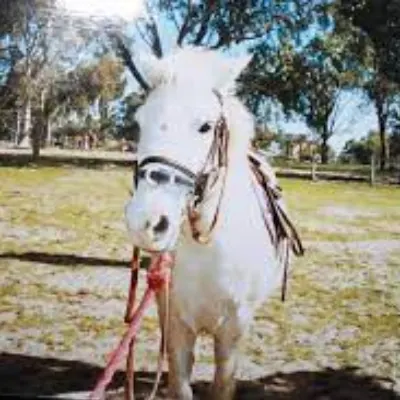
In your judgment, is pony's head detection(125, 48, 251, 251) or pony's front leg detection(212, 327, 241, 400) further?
pony's front leg detection(212, 327, 241, 400)

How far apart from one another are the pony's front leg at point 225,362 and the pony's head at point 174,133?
0.41 metres

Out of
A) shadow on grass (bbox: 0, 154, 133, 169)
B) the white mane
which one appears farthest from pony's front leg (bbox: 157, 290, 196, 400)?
shadow on grass (bbox: 0, 154, 133, 169)

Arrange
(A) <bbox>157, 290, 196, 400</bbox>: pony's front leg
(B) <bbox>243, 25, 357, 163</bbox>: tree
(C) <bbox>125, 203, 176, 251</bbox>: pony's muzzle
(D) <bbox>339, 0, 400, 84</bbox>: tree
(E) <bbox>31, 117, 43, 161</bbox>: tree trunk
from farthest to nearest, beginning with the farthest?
(E) <bbox>31, 117, 43, 161</bbox>: tree trunk, (D) <bbox>339, 0, 400, 84</bbox>: tree, (B) <bbox>243, 25, 357, 163</bbox>: tree, (A) <bbox>157, 290, 196, 400</bbox>: pony's front leg, (C) <bbox>125, 203, 176, 251</bbox>: pony's muzzle

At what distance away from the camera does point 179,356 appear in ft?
5.58

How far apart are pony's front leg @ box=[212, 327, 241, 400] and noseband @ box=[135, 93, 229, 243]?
0.24 m

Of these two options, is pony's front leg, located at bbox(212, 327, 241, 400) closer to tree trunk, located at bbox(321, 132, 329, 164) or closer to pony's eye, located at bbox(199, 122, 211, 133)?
pony's eye, located at bbox(199, 122, 211, 133)

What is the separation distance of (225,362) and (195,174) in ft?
1.71

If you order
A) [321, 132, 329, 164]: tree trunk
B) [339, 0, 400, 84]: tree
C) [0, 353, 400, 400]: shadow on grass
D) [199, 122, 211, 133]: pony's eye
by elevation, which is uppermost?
[339, 0, 400, 84]: tree

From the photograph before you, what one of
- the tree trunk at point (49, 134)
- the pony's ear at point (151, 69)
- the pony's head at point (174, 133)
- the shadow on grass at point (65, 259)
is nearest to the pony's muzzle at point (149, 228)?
the pony's head at point (174, 133)

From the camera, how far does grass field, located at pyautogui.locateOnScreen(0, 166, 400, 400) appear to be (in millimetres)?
2270

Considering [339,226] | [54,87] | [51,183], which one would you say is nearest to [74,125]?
[54,87]

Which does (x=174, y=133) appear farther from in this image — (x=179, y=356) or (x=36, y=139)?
(x=36, y=139)

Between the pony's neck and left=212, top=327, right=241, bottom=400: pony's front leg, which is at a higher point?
the pony's neck

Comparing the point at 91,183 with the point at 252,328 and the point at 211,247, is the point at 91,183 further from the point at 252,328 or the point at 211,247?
the point at 211,247
